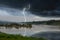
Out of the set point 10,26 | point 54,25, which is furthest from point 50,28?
point 10,26

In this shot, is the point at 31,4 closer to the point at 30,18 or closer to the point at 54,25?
the point at 30,18

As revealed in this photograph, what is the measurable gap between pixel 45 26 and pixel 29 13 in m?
0.14

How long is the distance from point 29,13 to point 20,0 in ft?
0.35

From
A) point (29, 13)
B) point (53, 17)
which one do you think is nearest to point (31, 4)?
point (29, 13)

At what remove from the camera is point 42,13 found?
116cm

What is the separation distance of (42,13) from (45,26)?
0.31ft

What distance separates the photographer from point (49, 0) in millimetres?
1163

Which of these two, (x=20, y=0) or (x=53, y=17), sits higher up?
(x=20, y=0)

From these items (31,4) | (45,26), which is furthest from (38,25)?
(31,4)

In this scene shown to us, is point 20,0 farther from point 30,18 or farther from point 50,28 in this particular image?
point 50,28

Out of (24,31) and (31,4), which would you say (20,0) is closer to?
(31,4)

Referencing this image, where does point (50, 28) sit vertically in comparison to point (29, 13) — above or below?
below

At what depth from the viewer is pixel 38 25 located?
3.71 ft

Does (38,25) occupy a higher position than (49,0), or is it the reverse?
(49,0)
